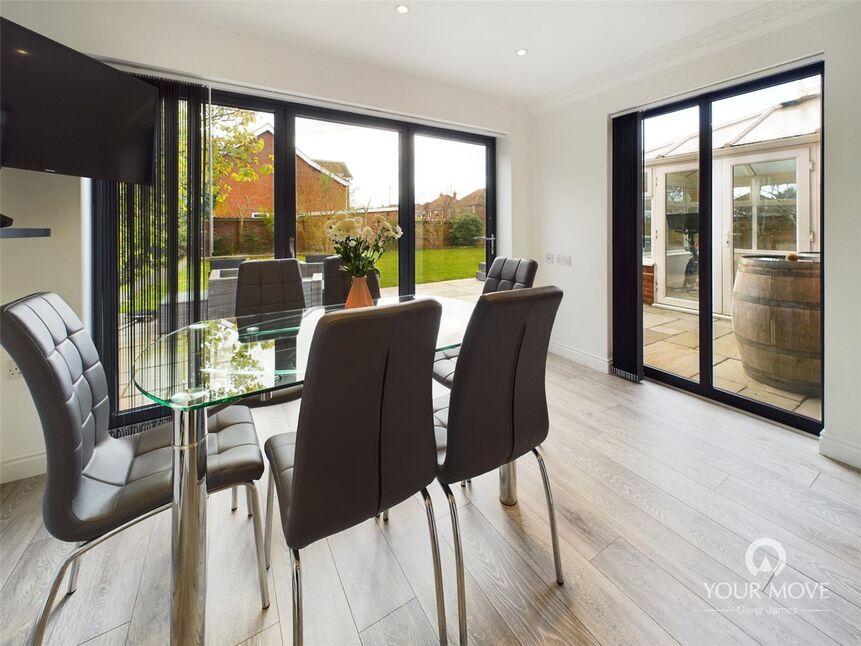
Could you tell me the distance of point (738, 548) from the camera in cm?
167

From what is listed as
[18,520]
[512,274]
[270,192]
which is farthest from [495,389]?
[270,192]

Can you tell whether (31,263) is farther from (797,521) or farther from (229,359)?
(797,521)

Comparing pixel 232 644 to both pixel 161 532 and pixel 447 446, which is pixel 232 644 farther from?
pixel 447 446

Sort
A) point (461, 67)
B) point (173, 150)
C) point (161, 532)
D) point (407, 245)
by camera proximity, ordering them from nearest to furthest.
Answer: point (161, 532) < point (173, 150) < point (461, 67) < point (407, 245)

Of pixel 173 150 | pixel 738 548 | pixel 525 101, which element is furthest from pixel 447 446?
pixel 525 101

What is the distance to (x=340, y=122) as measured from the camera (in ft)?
11.6

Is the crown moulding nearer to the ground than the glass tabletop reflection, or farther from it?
farther from it

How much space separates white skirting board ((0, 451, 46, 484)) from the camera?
7.25ft

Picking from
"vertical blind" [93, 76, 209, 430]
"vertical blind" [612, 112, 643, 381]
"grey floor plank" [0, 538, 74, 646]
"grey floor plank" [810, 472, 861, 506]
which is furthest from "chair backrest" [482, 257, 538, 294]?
"grey floor plank" [0, 538, 74, 646]

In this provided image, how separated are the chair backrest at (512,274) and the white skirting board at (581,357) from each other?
1.54 meters

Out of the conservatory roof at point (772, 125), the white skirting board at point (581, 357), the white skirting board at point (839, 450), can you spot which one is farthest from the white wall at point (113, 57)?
the white skirting board at point (839, 450)

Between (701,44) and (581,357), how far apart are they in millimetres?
2586

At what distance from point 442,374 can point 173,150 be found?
2.21m

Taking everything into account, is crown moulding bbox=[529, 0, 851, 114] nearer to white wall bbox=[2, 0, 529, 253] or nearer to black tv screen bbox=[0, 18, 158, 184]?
white wall bbox=[2, 0, 529, 253]
